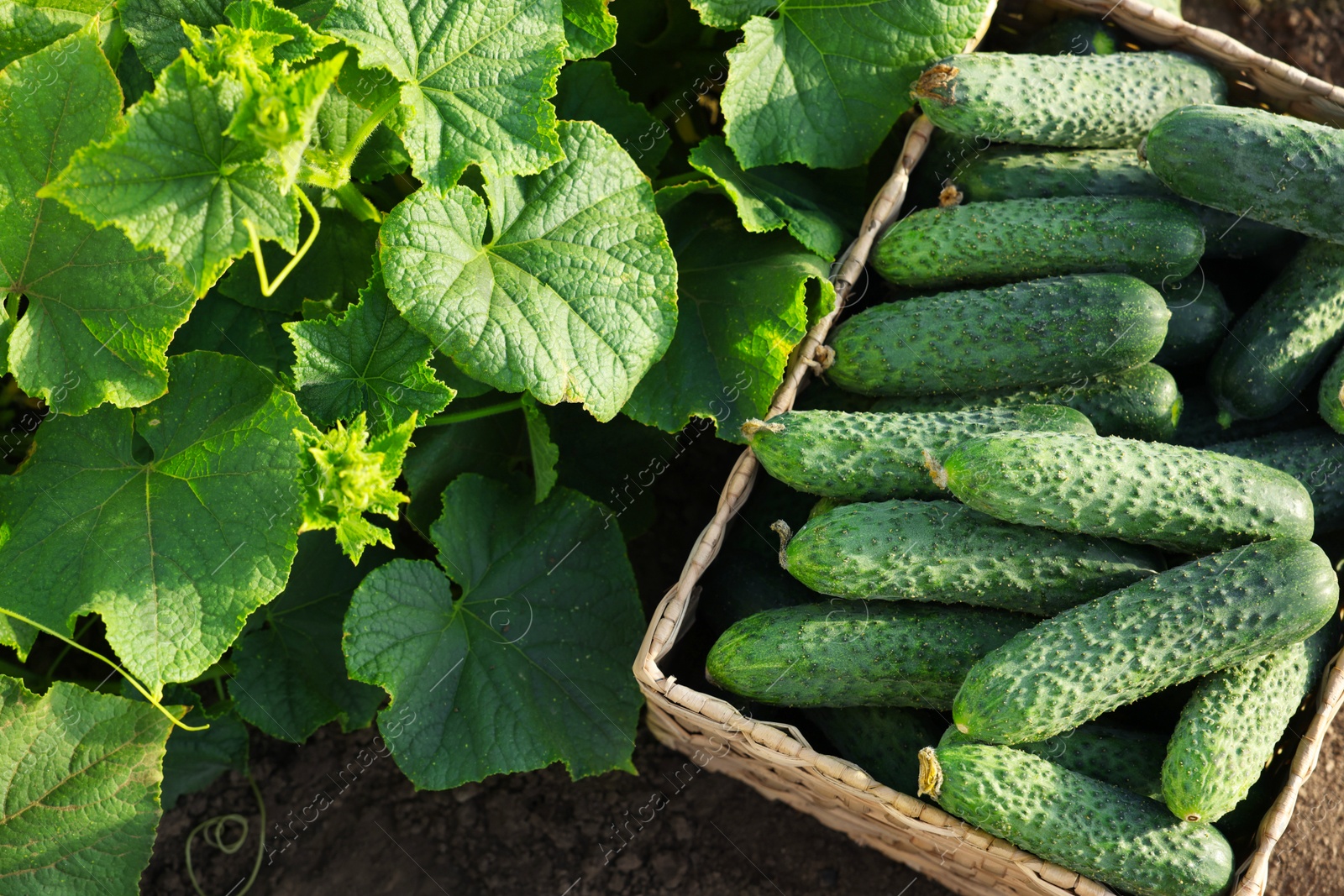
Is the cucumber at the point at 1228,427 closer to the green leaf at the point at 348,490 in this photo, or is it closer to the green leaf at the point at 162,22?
the green leaf at the point at 348,490

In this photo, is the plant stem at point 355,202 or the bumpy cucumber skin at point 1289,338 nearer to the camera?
the plant stem at point 355,202

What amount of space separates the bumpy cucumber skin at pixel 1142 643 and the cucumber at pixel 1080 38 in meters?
1.55

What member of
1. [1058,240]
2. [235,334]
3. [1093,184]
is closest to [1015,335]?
[1058,240]

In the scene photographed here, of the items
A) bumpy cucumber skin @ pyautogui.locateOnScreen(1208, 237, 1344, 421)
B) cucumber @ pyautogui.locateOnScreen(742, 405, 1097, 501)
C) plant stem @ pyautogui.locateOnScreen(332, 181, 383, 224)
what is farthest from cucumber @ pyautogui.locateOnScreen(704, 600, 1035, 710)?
plant stem @ pyautogui.locateOnScreen(332, 181, 383, 224)

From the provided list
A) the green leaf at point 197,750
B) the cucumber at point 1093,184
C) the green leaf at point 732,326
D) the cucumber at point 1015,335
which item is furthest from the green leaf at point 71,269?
the cucumber at point 1093,184

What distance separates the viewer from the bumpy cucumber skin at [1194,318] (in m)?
2.76

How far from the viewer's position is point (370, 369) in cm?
246

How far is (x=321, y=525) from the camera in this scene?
2014 mm

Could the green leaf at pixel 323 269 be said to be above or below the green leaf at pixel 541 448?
above

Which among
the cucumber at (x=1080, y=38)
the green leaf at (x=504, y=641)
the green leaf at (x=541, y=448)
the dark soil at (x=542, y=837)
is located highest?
the cucumber at (x=1080, y=38)

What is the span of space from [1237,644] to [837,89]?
5.64 ft

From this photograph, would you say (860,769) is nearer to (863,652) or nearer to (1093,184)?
(863,652)

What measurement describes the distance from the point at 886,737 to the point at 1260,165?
1673mm

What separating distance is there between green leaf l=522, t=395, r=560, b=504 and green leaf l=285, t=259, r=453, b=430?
0.35 m
